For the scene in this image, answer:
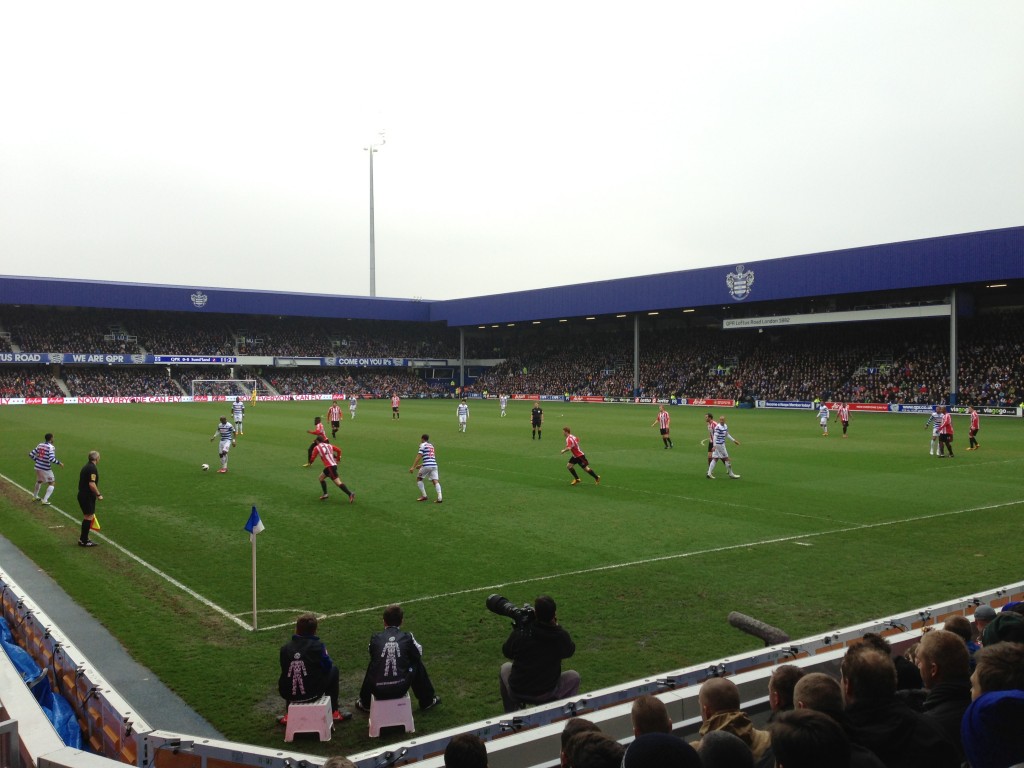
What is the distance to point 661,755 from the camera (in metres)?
3.06

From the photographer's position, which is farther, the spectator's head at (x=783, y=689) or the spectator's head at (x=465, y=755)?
the spectator's head at (x=783, y=689)

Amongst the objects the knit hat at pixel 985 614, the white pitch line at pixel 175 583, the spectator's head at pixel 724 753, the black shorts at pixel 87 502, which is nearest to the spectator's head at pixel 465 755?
the spectator's head at pixel 724 753

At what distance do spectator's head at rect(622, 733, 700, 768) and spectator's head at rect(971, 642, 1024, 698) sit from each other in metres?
1.85

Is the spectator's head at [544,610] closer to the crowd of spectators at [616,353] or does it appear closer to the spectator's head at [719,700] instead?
the spectator's head at [719,700]

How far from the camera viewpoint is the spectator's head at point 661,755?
120 inches

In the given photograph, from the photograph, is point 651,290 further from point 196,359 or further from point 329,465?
point 329,465

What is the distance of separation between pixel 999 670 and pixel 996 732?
20.0 inches

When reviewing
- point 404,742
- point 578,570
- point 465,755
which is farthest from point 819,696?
point 578,570

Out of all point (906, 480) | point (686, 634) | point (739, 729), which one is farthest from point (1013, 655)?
point (906, 480)

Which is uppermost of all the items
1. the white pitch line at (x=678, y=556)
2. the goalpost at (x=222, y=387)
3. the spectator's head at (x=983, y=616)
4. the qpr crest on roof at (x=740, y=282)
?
the qpr crest on roof at (x=740, y=282)

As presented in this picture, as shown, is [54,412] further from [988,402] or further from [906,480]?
[988,402]

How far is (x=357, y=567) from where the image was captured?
1257cm

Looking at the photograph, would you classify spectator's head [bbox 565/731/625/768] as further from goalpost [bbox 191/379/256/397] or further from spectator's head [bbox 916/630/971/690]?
goalpost [bbox 191/379/256/397]

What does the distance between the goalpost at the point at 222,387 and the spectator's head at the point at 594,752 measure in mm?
80974
